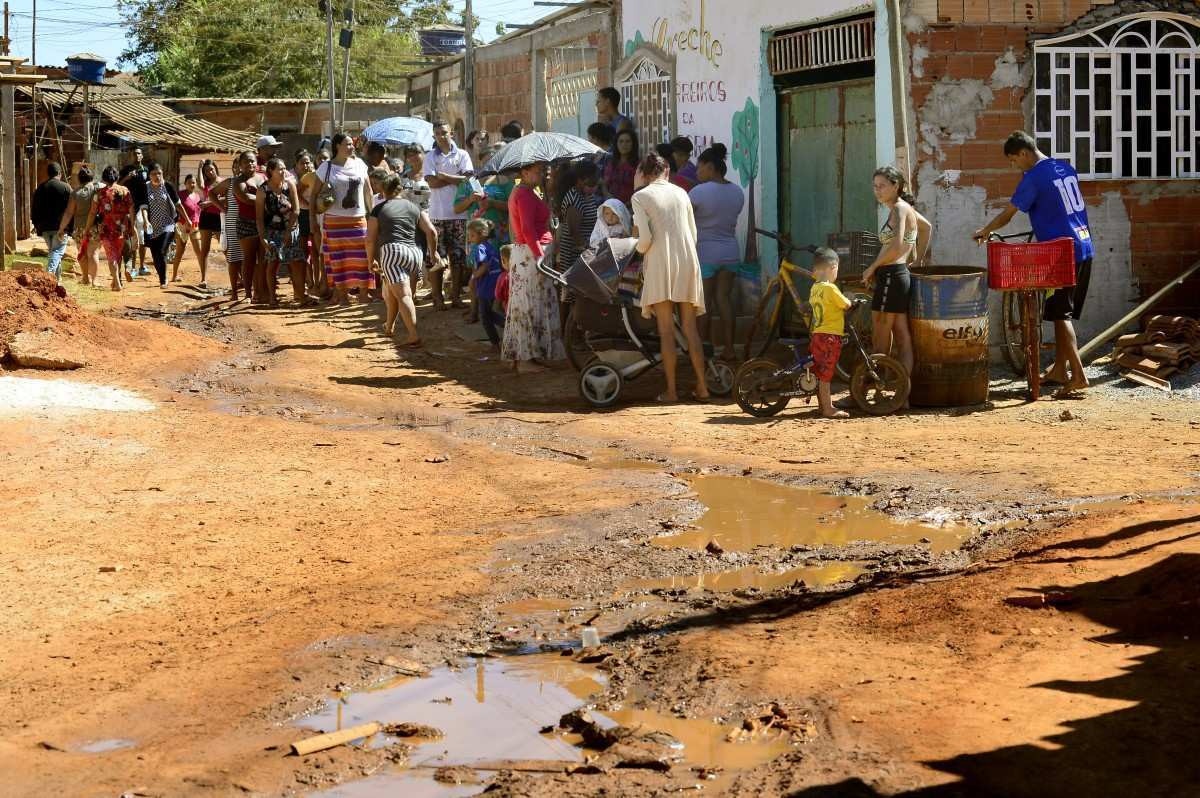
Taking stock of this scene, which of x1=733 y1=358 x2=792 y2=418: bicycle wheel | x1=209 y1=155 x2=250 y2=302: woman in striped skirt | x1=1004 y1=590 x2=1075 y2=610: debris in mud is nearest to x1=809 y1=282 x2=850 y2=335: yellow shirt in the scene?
x1=733 y1=358 x2=792 y2=418: bicycle wheel

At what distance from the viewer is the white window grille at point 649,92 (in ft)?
55.3

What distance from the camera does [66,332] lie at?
565 inches

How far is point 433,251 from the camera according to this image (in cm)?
1535

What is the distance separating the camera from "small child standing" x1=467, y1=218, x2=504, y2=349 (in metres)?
14.4

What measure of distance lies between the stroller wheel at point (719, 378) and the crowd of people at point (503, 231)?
0.24 metres

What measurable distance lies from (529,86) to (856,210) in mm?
9775

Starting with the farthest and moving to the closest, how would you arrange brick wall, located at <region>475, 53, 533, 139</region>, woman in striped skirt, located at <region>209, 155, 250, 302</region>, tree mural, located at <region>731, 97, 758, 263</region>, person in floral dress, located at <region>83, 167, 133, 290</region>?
brick wall, located at <region>475, 53, 533, 139</region>, person in floral dress, located at <region>83, 167, 133, 290</region>, woman in striped skirt, located at <region>209, 155, 250, 302</region>, tree mural, located at <region>731, 97, 758, 263</region>

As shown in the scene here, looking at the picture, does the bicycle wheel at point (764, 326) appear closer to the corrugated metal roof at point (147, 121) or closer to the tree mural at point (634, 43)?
the tree mural at point (634, 43)

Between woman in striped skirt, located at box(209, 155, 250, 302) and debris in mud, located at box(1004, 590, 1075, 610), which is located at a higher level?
woman in striped skirt, located at box(209, 155, 250, 302)

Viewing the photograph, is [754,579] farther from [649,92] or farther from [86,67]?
[86,67]

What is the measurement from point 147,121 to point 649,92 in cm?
2680

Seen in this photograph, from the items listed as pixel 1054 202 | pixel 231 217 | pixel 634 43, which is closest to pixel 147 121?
pixel 231 217

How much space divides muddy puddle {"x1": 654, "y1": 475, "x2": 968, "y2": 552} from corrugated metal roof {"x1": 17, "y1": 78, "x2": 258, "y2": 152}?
3178cm

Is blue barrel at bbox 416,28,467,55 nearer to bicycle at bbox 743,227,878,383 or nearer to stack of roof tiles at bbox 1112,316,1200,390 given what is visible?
bicycle at bbox 743,227,878,383
